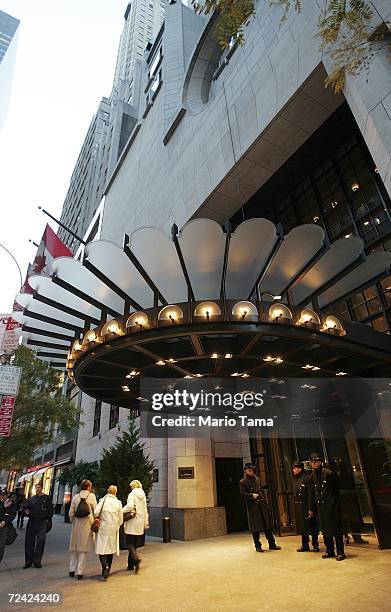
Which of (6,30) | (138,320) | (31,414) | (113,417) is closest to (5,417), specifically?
(31,414)

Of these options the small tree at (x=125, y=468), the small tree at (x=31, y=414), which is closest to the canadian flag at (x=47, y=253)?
the small tree at (x=125, y=468)

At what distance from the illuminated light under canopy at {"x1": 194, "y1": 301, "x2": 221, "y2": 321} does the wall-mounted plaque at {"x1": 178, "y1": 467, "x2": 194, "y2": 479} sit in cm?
824

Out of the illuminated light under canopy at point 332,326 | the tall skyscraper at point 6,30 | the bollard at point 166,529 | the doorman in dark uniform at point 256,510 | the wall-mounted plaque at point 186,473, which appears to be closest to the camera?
the illuminated light under canopy at point 332,326

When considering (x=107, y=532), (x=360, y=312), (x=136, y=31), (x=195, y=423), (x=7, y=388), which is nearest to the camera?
(x=107, y=532)

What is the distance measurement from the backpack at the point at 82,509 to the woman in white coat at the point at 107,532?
1.32 feet

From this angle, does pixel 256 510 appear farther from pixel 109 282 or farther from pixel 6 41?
pixel 6 41

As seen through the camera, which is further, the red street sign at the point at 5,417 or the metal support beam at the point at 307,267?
the red street sign at the point at 5,417

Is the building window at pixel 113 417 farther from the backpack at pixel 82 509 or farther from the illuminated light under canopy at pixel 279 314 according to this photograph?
the illuminated light under canopy at pixel 279 314

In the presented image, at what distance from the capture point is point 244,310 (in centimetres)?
652

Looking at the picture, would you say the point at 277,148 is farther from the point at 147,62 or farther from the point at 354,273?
the point at 147,62

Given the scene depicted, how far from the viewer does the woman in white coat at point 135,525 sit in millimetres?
7133

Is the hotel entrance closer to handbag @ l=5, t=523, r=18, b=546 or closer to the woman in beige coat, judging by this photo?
the woman in beige coat

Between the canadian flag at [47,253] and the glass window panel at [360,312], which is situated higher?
the canadian flag at [47,253]

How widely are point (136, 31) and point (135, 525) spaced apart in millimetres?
117852
